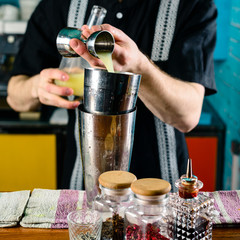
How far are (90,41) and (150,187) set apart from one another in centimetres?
34

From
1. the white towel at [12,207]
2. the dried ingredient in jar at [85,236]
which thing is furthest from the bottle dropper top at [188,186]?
the white towel at [12,207]

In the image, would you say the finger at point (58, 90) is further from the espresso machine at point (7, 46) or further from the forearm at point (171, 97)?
the espresso machine at point (7, 46)

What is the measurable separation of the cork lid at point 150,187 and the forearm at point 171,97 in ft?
1.52

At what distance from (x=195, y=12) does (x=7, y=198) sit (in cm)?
97

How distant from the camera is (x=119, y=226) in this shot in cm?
97

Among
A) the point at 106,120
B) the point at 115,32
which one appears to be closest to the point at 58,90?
the point at 115,32

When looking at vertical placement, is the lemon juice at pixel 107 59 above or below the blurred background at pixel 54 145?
above

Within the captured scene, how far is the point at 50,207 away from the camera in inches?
46.4

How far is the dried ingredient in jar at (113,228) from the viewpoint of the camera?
0.97 m

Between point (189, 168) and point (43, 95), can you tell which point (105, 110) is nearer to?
point (189, 168)

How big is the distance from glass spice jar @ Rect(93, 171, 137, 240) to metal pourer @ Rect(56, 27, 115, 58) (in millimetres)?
281

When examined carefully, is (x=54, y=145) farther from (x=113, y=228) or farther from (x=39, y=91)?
(x=113, y=228)

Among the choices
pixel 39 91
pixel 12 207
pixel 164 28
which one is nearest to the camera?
pixel 12 207

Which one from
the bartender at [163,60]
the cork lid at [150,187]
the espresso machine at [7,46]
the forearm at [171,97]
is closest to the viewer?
the cork lid at [150,187]
